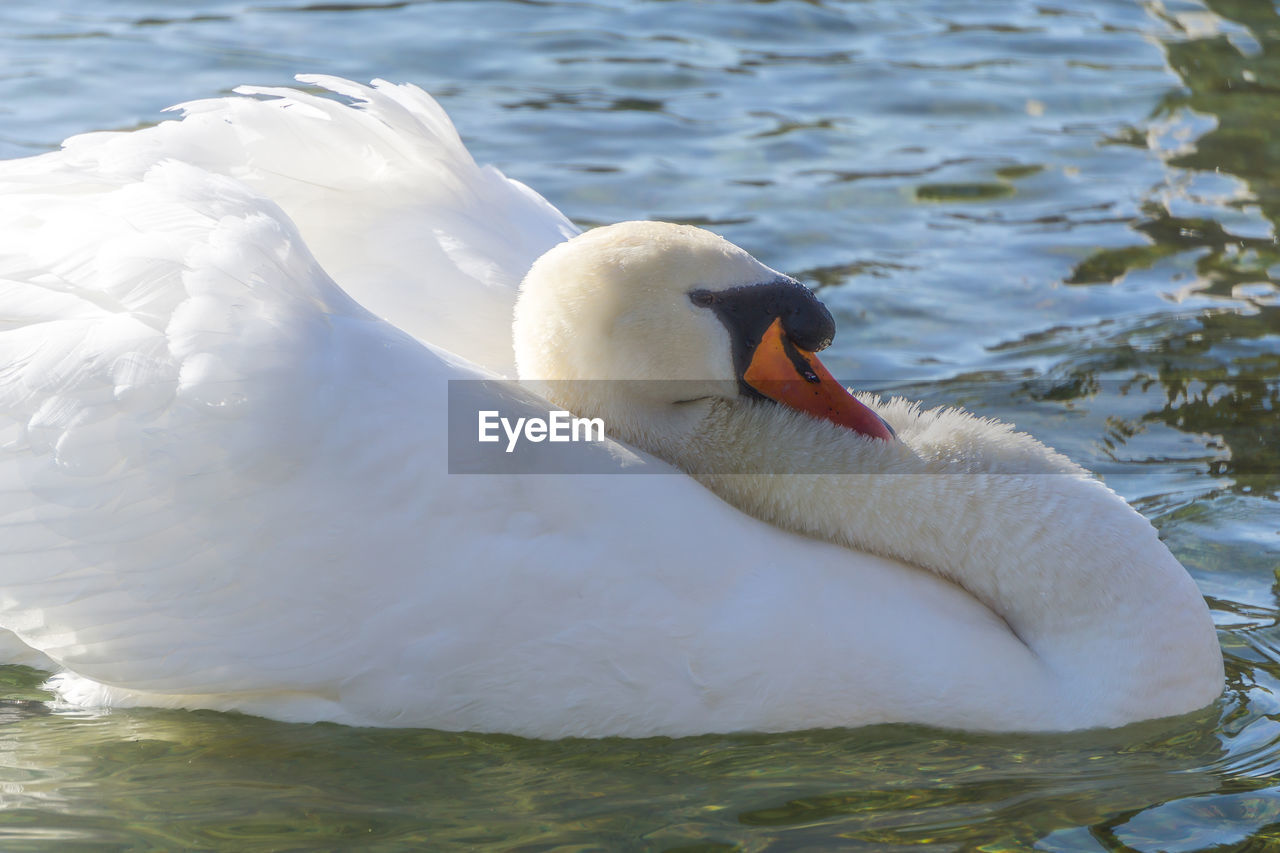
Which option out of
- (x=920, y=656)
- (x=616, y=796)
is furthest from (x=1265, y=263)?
(x=616, y=796)

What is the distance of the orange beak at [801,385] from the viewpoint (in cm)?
418

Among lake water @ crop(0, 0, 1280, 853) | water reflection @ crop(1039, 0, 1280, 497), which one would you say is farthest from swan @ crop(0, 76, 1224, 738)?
water reflection @ crop(1039, 0, 1280, 497)

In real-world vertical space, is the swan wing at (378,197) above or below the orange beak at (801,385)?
above

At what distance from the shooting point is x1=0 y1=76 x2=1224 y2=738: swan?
383 cm

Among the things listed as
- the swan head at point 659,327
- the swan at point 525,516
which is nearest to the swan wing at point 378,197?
the swan at point 525,516

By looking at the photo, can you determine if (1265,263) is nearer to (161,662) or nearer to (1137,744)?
(1137,744)

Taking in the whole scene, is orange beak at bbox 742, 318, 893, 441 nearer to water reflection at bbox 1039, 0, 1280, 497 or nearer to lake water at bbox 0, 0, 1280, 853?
lake water at bbox 0, 0, 1280, 853

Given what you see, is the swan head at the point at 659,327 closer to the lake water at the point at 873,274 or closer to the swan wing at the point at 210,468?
the swan wing at the point at 210,468

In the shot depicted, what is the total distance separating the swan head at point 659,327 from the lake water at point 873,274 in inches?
33.4

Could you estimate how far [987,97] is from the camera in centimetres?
1020

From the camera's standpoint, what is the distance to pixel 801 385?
424cm

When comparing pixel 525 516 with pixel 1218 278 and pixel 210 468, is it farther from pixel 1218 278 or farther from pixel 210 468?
pixel 1218 278

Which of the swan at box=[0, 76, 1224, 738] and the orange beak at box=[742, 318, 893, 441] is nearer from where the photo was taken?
the swan at box=[0, 76, 1224, 738]

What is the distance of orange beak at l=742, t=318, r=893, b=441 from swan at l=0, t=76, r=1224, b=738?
1 cm
